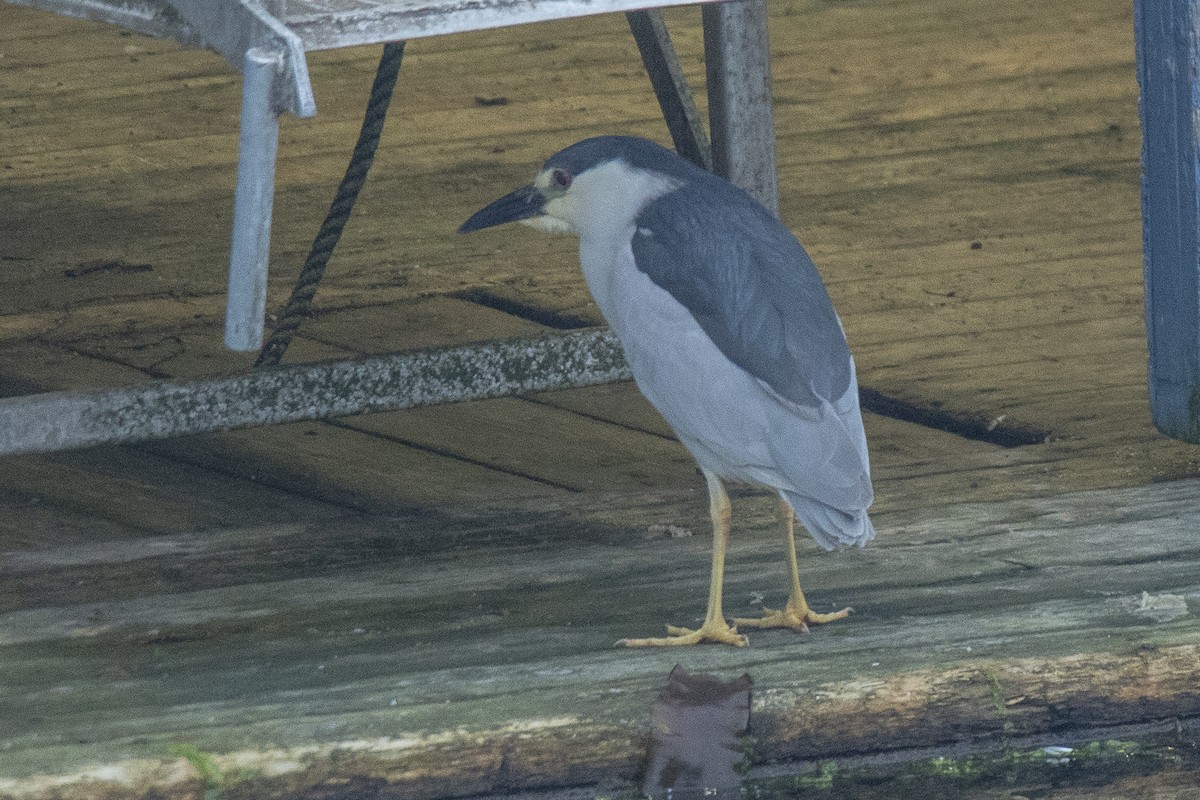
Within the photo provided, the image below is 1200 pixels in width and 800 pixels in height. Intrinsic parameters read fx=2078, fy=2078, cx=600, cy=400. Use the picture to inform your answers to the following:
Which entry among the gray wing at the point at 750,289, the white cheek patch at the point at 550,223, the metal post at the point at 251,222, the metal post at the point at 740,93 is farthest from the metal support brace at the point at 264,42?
the metal post at the point at 740,93

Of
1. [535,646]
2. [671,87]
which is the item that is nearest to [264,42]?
[535,646]

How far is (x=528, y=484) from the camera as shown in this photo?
3.55m

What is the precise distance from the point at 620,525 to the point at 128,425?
74 centimetres

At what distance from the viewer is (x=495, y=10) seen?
2.30 m

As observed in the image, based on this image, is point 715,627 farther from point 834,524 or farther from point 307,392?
point 307,392

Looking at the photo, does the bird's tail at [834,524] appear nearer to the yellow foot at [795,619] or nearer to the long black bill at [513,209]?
the yellow foot at [795,619]

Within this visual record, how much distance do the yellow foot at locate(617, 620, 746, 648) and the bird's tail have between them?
7.9 inches

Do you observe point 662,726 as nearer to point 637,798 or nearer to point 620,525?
point 637,798

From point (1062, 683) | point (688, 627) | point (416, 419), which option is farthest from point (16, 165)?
point (1062, 683)

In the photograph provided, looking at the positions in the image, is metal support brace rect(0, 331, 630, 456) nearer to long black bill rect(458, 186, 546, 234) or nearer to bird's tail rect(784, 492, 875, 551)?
long black bill rect(458, 186, 546, 234)

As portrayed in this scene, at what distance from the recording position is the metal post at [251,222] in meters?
2.18

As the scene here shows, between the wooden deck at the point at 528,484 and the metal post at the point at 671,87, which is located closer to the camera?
the wooden deck at the point at 528,484

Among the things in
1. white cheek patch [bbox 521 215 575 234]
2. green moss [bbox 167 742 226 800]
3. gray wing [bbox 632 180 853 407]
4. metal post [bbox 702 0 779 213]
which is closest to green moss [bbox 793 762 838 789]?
gray wing [bbox 632 180 853 407]

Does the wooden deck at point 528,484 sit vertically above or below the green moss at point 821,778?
above
